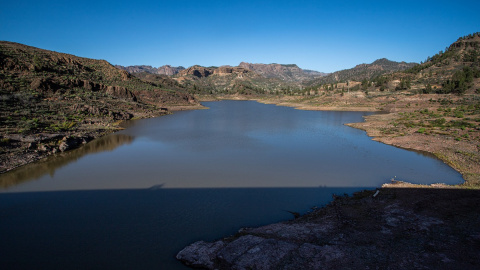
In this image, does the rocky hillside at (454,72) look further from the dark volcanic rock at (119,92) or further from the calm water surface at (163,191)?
the dark volcanic rock at (119,92)

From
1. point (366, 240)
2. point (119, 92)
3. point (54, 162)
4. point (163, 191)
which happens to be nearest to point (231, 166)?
point (163, 191)

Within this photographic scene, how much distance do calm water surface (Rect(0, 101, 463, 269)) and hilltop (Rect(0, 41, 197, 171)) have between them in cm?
330

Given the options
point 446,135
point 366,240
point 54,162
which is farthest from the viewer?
point 446,135

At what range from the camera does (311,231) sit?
9.82m

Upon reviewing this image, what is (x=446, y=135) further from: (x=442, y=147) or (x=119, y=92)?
(x=119, y=92)

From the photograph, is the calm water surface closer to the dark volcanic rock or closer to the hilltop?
the hilltop

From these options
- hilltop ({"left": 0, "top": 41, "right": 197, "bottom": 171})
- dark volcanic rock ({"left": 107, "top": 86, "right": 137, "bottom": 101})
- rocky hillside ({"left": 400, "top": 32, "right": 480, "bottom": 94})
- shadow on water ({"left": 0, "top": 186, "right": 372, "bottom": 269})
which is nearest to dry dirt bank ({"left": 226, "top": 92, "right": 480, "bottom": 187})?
shadow on water ({"left": 0, "top": 186, "right": 372, "bottom": 269})

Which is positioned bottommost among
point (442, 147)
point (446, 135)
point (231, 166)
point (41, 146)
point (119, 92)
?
point (231, 166)

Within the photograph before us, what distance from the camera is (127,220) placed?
11836mm

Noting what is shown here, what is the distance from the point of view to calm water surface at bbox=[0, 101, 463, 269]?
9906mm

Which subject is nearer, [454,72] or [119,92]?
[119,92]

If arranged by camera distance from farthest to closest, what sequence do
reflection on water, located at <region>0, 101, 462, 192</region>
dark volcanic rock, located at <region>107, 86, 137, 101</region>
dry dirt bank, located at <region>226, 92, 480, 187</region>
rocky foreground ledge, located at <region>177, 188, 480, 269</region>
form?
1. dark volcanic rock, located at <region>107, 86, 137, 101</region>
2. dry dirt bank, located at <region>226, 92, 480, 187</region>
3. reflection on water, located at <region>0, 101, 462, 192</region>
4. rocky foreground ledge, located at <region>177, 188, 480, 269</region>

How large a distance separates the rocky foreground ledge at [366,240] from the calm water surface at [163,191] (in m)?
1.70

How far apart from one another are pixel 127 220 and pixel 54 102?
41528 millimetres
